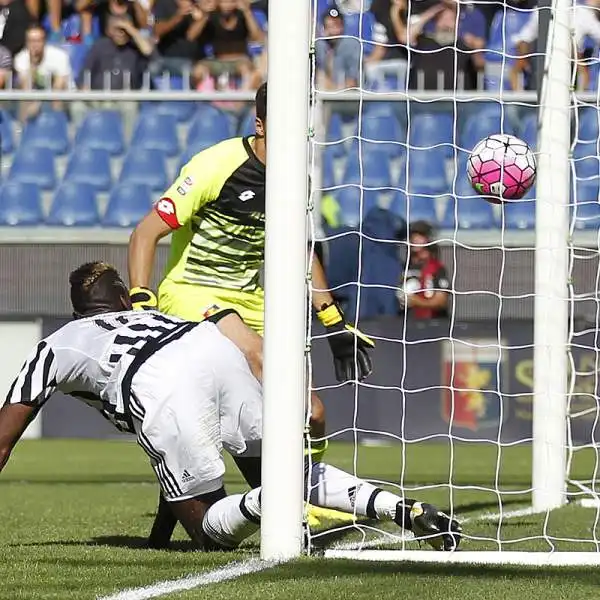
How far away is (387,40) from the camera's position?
15.3m

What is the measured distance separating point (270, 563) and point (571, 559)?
1.13 m

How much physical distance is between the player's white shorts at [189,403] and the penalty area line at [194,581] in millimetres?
455

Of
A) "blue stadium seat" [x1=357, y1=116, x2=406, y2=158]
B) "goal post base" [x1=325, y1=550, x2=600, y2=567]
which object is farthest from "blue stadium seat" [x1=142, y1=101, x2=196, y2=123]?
"goal post base" [x1=325, y1=550, x2=600, y2=567]

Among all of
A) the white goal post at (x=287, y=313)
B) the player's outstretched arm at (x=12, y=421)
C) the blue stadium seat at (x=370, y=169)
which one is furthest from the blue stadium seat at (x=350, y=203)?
the player's outstretched arm at (x=12, y=421)

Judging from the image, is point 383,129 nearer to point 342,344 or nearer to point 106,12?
point 106,12

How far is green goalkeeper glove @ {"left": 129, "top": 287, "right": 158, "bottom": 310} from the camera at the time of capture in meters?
6.35

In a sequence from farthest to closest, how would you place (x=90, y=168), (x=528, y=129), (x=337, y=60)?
1. (x=90, y=168)
2. (x=337, y=60)
3. (x=528, y=129)

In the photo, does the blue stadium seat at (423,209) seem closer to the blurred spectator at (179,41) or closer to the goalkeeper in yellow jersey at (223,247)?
the blurred spectator at (179,41)

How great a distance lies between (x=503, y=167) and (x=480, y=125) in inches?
314

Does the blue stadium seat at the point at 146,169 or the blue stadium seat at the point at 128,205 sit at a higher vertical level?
the blue stadium seat at the point at 146,169

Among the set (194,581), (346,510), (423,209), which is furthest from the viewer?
(423,209)

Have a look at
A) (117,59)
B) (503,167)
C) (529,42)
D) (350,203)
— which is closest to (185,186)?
(503,167)

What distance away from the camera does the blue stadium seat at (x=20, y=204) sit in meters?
14.9

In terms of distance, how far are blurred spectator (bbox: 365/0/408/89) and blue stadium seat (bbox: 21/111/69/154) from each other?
3.14 meters
